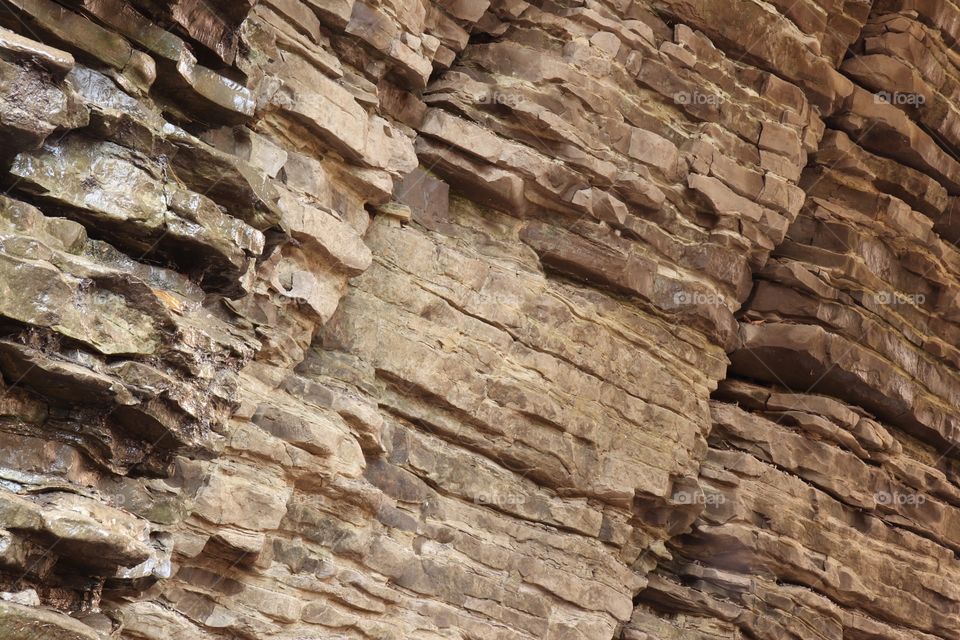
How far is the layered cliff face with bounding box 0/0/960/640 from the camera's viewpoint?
8.81 metres

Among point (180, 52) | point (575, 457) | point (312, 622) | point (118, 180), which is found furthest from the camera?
point (575, 457)

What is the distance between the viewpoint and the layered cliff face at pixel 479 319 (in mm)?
8812

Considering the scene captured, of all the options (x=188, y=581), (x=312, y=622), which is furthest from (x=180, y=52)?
(x=312, y=622)

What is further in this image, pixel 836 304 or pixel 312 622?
pixel 836 304

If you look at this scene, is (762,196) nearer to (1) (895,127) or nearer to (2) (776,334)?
(2) (776,334)

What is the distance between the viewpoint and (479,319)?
1534cm

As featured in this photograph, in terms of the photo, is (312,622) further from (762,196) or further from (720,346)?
(762,196)

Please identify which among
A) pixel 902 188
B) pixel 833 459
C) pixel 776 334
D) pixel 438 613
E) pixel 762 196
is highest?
pixel 902 188

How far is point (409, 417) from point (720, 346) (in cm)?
609

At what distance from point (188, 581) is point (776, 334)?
11.0 metres

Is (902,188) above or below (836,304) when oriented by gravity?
above

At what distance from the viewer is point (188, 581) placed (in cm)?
1172

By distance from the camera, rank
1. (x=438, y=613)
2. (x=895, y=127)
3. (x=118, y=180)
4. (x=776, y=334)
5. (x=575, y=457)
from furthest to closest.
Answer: (x=895, y=127) → (x=776, y=334) → (x=575, y=457) → (x=438, y=613) → (x=118, y=180)

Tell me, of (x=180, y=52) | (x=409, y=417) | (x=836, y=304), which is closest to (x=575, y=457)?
(x=409, y=417)
